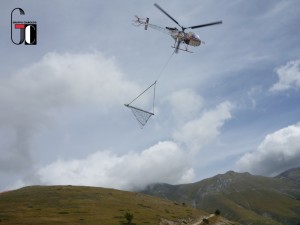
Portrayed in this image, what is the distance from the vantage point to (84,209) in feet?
424

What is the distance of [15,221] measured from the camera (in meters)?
98.4

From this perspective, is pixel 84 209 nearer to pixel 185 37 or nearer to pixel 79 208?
pixel 79 208

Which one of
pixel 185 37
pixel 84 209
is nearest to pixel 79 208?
pixel 84 209

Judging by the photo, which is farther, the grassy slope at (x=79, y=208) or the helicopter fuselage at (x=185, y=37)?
the grassy slope at (x=79, y=208)

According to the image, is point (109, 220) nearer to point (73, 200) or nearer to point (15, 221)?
point (15, 221)

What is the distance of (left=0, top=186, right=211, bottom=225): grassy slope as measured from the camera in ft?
351

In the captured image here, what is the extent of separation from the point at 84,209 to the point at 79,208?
9.11 ft

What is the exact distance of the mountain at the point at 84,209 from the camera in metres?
107

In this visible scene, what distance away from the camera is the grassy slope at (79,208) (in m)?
107

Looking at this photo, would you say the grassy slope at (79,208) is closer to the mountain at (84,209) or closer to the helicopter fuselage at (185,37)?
the mountain at (84,209)

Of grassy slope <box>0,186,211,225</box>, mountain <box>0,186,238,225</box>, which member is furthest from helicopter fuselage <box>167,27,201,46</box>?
grassy slope <box>0,186,211,225</box>

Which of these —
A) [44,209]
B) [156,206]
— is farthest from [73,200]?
[156,206]

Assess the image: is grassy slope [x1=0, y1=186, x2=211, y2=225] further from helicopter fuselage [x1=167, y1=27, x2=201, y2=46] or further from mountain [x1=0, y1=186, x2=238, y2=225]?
helicopter fuselage [x1=167, y1=27, x2=201, y2=46]

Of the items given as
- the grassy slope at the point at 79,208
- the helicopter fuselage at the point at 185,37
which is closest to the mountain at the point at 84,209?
the grassy slope at the point at 79,208
